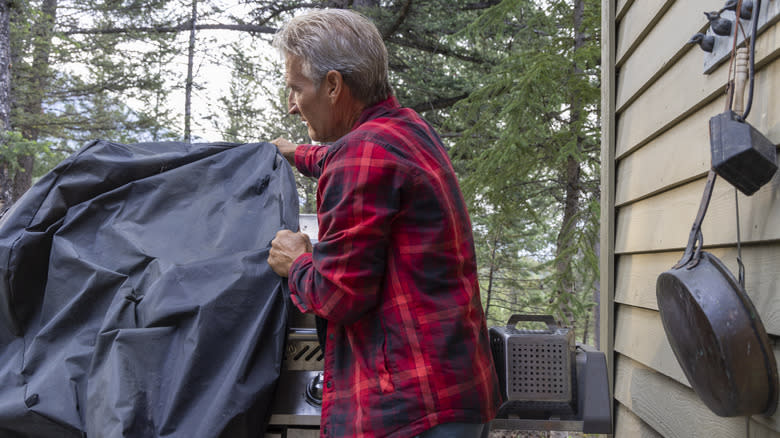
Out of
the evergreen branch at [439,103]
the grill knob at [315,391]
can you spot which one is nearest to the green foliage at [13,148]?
the evergreen branch at [439,103]

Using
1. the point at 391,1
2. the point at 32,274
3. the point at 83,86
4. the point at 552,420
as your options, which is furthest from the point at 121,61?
the point at 552,420

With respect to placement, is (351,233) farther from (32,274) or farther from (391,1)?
(391,1)

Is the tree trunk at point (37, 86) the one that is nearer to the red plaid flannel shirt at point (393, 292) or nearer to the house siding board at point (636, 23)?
the house siding board at point (636, 23)

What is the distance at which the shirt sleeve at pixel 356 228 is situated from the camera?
1.24 meters

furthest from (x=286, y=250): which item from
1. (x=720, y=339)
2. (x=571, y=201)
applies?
(x=571, y=201)

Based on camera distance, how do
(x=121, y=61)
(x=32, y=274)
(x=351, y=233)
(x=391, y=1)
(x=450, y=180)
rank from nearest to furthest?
(x=351, y=233), (x=450, y=180), (x=32, y=274), (x=391, y=1), (x=121, y=61)

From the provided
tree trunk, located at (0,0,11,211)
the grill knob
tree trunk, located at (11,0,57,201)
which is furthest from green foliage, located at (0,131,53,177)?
the grill knob

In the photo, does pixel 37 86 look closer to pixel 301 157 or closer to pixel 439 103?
pixel 439 103

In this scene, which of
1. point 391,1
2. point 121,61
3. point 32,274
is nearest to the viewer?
point 32,274

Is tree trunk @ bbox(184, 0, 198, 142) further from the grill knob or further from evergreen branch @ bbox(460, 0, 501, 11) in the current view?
the grill knob

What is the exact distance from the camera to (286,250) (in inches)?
61.7

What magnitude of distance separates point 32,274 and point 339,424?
1.08 meters

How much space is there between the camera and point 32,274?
1.71 m

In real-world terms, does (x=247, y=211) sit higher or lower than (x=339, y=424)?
higher
